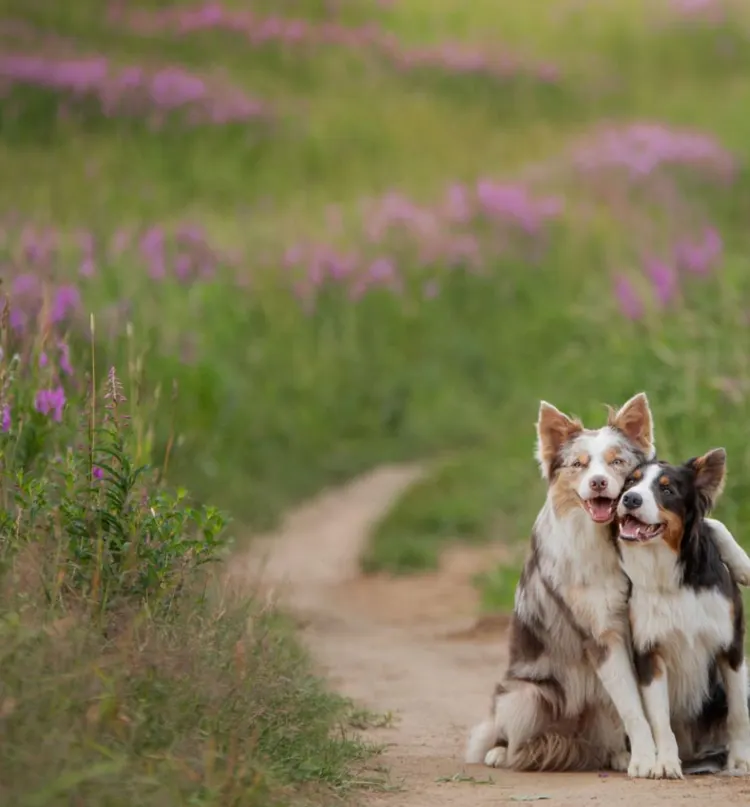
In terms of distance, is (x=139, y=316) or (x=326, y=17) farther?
(x=326, y=17)

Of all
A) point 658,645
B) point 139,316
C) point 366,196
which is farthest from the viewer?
point 366,196

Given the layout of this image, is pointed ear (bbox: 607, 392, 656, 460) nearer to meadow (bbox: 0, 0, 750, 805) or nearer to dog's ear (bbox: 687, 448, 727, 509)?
dog's ear (bbox: 687, 448, 727, 509)

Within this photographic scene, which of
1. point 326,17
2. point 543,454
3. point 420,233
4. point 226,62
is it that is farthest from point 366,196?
point 543,454

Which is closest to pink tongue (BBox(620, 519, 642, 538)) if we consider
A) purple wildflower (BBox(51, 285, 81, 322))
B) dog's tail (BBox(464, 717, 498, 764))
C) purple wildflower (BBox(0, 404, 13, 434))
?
dog's tail (BBox(464, 717, 498, 764))

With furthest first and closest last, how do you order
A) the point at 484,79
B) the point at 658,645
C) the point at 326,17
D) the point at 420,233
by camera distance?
the point at 326,17, the point at 484,79, the point at 420,233, the point at 658,645

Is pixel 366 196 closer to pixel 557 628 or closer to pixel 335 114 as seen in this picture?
pixel 335 114

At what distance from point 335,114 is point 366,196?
106 inches

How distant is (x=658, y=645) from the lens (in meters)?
5.61

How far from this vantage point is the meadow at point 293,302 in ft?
17.0

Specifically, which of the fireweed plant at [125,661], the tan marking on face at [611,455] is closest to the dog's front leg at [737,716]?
the tan marking on face at [611,455]

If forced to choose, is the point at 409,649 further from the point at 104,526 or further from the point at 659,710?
the point at 104,526

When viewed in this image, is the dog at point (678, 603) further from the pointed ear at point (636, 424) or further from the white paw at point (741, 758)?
the pointed ear at point (636, 424)

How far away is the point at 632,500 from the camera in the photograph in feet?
18.0

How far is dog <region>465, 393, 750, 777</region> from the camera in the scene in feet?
18.6
